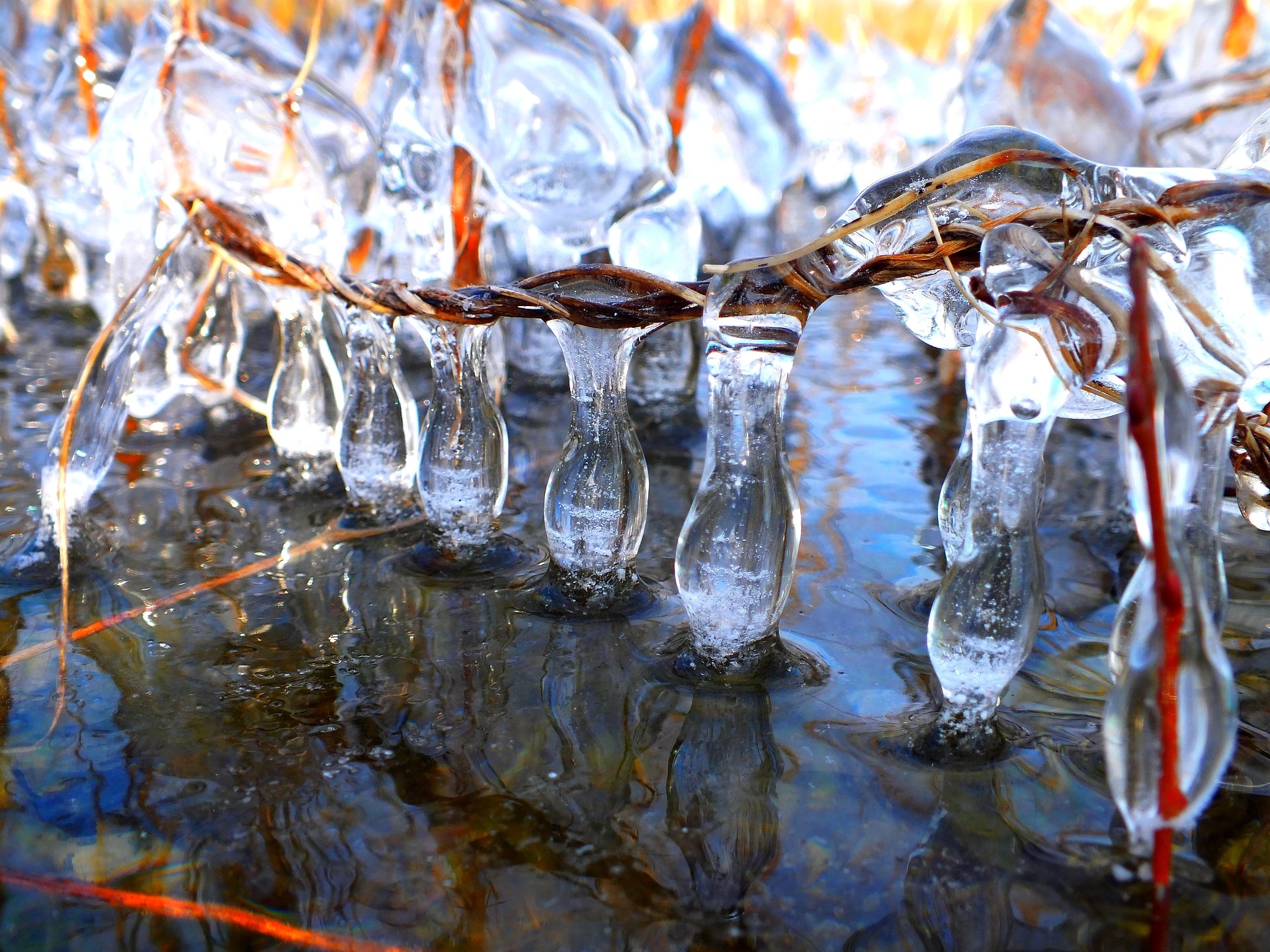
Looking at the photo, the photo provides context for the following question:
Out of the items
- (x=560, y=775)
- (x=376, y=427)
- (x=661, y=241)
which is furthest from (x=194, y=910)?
(x=661, y=241)

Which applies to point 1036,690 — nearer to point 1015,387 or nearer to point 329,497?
point 1015,387

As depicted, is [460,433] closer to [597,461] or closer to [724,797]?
[597,461]

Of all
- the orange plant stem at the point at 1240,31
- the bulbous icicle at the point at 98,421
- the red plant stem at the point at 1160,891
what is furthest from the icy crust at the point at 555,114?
the orange plant stem at the point at 1240,31

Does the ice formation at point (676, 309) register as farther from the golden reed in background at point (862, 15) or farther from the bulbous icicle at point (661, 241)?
the golden reed in background at point (862, 15)

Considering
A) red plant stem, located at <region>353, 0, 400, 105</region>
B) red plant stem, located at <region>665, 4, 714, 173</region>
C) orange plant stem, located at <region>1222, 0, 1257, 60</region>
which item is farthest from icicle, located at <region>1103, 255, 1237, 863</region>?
orange plant stem, located at <region>1222, 0, 1257, 60</region>

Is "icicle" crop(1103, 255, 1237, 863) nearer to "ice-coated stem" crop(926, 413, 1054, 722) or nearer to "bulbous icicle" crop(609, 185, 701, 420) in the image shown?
"ice-coated stem" crop(926, 413, 1054, 722)

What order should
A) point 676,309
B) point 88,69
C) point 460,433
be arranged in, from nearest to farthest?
point 676,309 → point 460,433 → point 88,69

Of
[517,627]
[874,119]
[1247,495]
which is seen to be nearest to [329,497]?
[517,627]

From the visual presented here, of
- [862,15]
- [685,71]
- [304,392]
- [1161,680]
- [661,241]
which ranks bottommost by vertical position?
[1161,680]
